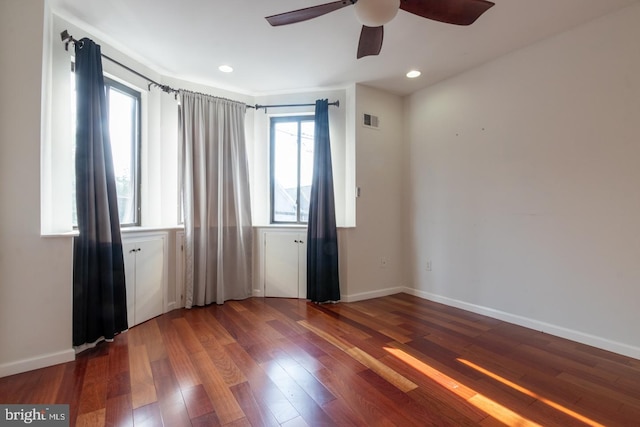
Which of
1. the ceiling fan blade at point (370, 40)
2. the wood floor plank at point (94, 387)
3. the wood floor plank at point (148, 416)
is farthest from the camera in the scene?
the ceiling fan blade at point (370, 40)

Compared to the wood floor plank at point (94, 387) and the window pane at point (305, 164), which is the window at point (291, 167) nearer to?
the window pane at point (305, 164)

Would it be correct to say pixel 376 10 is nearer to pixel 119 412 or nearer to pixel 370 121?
pixel 370 121

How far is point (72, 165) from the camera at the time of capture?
2.34 m

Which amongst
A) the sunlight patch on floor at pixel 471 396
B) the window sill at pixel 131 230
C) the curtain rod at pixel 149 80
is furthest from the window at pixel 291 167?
the sunlight patch on floor at pixel 471 396

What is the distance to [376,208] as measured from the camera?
3656 mm

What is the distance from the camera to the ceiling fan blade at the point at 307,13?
1.73 meters

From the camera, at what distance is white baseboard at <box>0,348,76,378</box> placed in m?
1.83

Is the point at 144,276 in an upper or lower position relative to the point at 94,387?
upper

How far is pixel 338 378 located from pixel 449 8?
244cm

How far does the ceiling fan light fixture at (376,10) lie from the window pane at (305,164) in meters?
2.10

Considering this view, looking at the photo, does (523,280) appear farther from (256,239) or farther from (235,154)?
(235,154)

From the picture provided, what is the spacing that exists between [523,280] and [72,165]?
415 centimetres

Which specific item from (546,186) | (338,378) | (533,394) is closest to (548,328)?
(533,394)

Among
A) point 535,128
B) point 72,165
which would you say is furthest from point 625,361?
point 72,165
